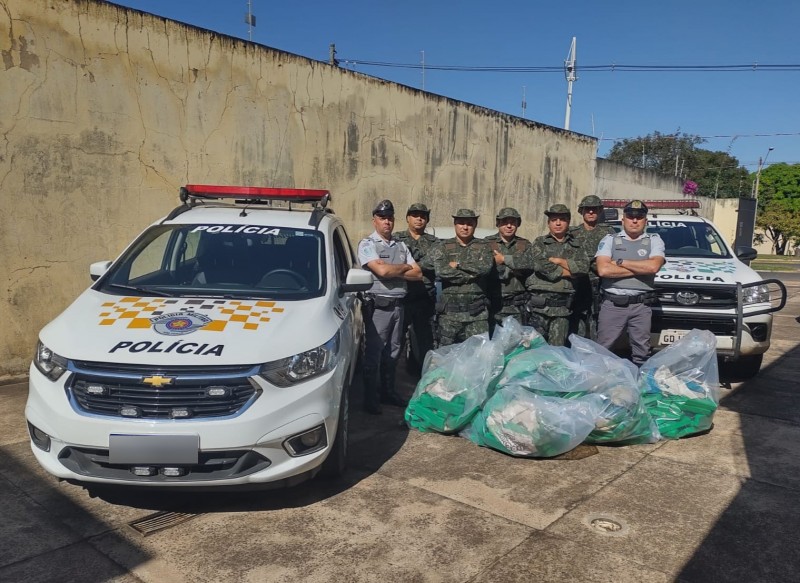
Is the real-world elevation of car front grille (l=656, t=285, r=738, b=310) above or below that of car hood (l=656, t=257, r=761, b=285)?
below

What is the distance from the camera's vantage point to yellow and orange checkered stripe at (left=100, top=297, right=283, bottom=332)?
3541 mm

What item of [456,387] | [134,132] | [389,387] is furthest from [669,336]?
[134,132]

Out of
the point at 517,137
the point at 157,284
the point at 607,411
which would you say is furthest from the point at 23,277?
the point at 517,137

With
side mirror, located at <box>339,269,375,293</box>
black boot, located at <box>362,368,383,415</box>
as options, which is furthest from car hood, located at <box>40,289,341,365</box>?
black boot, located at <box>362,368,383,415</box>

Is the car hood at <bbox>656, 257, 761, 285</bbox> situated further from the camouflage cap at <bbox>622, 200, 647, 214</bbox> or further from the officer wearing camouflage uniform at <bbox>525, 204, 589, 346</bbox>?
the officer wearing camouflage uniform at <bbox>525, 204, 589, 346</bbox>

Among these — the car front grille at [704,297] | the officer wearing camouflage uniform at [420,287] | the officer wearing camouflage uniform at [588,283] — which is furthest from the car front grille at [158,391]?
the car front grille at [704,297]

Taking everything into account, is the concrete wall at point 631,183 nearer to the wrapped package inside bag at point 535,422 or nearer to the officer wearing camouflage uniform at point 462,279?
the officer wearing camouflage uniform at point 462,279

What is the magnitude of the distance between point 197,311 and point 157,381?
0.64 m

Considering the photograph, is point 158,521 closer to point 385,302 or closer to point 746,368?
point 385,302

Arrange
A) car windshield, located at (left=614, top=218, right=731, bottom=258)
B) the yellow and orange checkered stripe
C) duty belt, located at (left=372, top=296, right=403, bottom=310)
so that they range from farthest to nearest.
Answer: car windshield, located at (left=614, top=218, right=731, bottom=258), duty belt, located at (left=372, top=296, right=403, bottom=310), the yellow and orange checkered stripe

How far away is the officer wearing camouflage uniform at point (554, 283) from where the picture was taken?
5637 mm

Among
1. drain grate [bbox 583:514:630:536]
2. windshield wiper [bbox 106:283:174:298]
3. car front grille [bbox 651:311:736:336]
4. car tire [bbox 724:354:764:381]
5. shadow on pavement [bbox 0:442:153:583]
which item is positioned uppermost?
windshield wiper [bbox 106:283:174:298]

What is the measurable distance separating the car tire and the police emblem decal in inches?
219

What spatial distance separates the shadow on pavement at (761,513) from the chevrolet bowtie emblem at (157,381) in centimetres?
261
